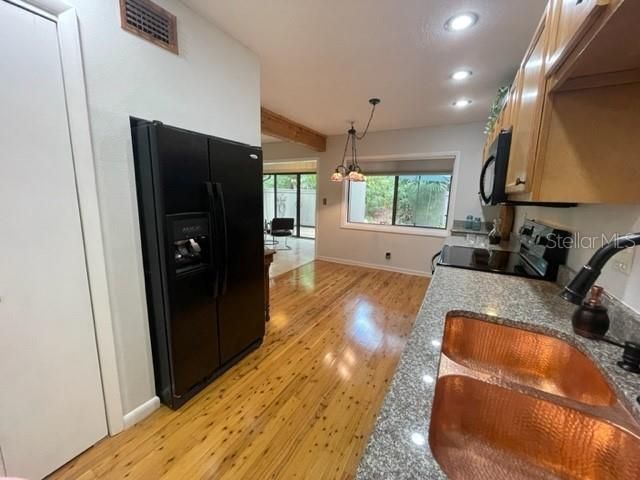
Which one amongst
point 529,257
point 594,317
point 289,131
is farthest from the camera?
point 289,131

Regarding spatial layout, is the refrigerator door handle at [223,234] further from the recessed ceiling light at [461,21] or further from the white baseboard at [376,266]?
the white baseboard at [376,266]

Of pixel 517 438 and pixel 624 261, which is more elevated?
pixel 624 261

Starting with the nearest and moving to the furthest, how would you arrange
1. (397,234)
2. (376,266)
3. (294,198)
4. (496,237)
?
(496,237) < (397,234) < (376,266) < (294,198)

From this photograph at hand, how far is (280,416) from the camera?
175 cm

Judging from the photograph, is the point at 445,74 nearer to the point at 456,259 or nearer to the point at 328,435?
the point at 456,259

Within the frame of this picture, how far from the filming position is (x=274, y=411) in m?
1.78

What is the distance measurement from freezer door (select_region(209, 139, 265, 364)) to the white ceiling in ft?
2.71

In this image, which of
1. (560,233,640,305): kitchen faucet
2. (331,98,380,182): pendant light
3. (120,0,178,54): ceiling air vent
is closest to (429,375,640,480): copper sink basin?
(560,233,640,305): kitchen faucet

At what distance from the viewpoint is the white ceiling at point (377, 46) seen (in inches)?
64.8

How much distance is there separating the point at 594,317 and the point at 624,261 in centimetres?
27

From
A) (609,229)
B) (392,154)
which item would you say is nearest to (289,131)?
(392,154)

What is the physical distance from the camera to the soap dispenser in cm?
95

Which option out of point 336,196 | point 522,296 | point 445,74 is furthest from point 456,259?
point 336,196

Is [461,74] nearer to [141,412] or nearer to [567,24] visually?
[567,24]
